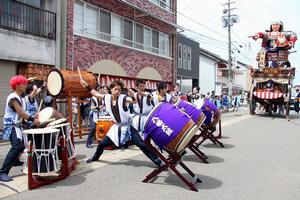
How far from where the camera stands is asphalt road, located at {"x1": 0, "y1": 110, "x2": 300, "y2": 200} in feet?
17.4

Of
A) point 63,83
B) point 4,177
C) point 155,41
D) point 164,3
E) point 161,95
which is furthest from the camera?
point 164,3

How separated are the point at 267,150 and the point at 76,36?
9283mm

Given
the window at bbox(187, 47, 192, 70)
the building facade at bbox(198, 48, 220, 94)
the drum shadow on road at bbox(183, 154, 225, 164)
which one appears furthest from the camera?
the building facade at bbox(198, 48, 220, 94)

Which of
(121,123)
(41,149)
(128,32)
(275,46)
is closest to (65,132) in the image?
(41,149)

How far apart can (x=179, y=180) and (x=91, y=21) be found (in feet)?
38.8

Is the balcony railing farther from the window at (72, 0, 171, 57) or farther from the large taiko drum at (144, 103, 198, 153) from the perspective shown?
the large taiko drum at (144, 103, 198, 153)

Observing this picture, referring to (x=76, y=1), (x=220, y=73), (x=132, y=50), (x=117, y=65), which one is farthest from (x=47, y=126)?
(x=220, y=73)

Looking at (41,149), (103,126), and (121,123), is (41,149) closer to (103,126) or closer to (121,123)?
(121,123)

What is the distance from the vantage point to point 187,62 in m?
34.0

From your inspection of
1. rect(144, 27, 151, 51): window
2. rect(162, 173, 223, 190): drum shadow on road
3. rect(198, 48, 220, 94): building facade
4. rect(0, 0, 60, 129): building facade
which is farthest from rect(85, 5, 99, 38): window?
rect(198, 48, 220, 94): building facade

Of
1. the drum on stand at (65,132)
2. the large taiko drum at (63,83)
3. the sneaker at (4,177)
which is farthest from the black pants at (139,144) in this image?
the large taiko drum at (63,83)

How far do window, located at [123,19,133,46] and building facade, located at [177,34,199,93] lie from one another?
1202 cm

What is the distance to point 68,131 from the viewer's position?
6.45m

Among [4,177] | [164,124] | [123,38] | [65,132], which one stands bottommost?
[4,177]
